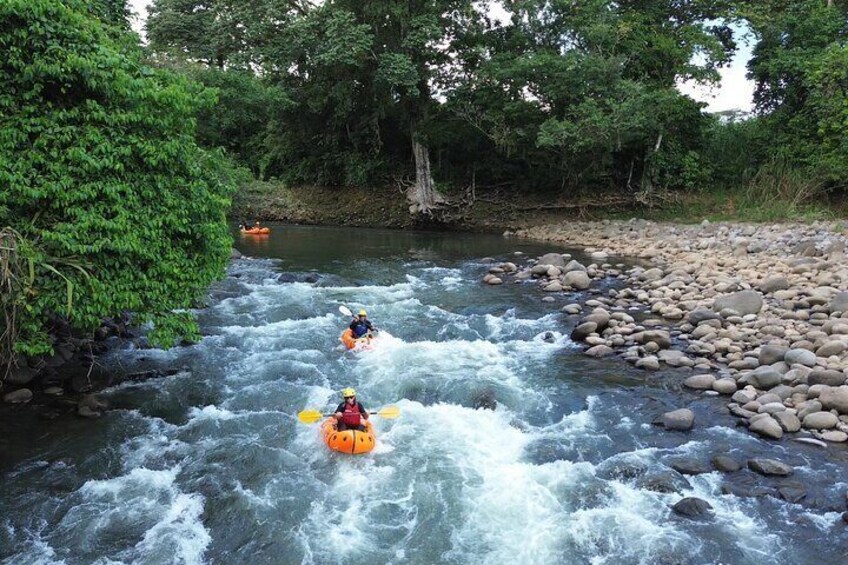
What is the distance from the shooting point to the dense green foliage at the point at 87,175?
654cm

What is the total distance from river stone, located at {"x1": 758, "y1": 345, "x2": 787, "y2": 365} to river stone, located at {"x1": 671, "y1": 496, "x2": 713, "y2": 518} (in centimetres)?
401

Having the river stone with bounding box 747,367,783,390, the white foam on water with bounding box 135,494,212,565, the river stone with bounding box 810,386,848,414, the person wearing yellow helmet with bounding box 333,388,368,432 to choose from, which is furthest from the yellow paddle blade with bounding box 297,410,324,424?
the river stone with bounding box 810,386,848,414

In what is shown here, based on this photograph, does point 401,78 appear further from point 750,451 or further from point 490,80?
point 750,451

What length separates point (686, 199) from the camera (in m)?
25.7

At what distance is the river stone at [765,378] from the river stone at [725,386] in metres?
0.26

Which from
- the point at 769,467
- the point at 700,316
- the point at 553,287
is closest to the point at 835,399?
the point at 769,467

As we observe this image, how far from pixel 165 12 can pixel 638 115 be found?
24.8m

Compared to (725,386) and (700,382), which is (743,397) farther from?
(700,382)

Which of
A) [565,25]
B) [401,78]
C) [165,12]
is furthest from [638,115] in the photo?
[165,12]

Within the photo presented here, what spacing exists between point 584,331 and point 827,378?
416 centimetres

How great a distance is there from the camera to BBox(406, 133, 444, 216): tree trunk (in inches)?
1003

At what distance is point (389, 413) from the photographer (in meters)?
8.29

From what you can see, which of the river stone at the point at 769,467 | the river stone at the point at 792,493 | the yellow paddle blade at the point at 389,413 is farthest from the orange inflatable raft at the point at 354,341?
the river stone at the point at 792,493

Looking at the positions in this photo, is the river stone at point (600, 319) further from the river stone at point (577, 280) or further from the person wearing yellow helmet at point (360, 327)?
the person wearing yellow helmet at point (360, 327)
